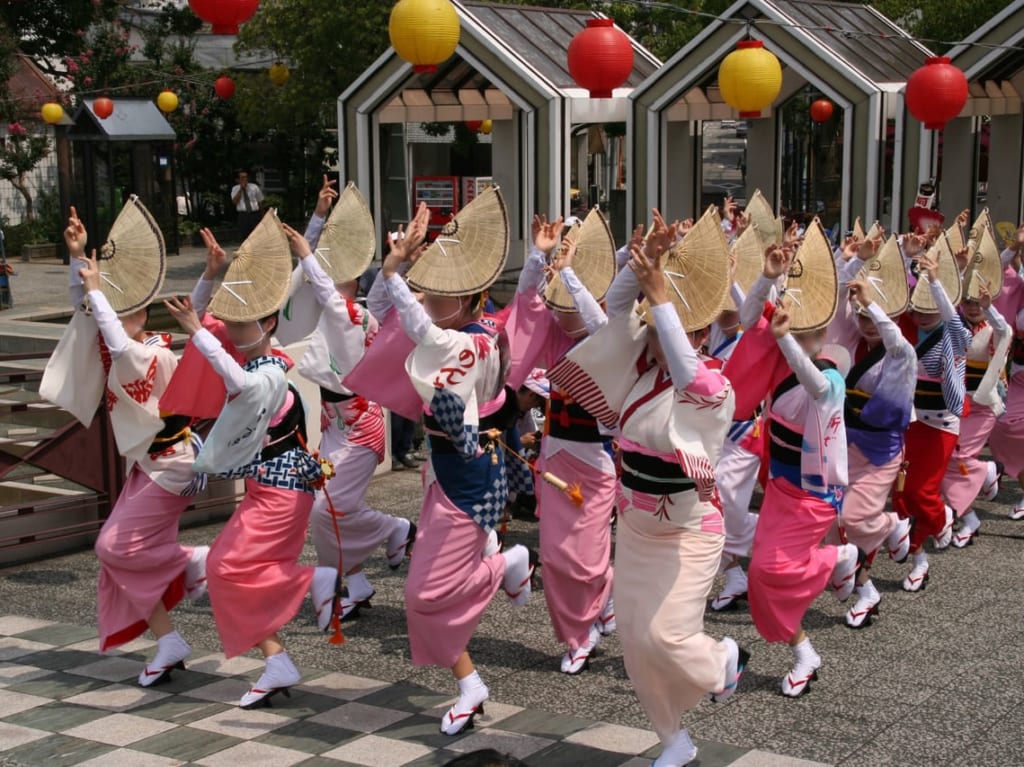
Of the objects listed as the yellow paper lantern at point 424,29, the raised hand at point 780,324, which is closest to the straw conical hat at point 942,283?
the raised hand at point 780,324

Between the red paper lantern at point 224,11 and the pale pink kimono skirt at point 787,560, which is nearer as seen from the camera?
the pale pink kimono skirt at point 787,560

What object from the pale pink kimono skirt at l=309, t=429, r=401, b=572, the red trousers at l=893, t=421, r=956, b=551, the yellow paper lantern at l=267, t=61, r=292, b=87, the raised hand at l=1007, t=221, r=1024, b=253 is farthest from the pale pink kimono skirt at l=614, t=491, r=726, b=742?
the yellow paper lantern at l=267, t=61, r=292, b=87

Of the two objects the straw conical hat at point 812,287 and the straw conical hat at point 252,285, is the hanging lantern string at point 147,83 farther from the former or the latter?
the straw conical hat at point 812,287

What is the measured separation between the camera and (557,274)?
5.39 m

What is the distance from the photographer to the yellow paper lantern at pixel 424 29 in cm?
998

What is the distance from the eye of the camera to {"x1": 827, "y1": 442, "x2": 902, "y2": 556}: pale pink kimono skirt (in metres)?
6.02

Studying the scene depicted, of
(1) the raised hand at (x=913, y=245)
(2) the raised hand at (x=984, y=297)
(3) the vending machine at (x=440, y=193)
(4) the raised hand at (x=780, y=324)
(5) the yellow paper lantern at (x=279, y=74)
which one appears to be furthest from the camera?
(5) the yellow paper lantern at (x=279, y=74)

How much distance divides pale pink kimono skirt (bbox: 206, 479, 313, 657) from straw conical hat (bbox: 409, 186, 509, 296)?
1.00 metres

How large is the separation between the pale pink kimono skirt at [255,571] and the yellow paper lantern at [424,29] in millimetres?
5695

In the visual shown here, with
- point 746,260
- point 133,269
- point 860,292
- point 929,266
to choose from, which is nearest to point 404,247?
point 133,269

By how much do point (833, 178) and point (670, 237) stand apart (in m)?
16.8

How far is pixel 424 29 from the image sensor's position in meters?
9.99

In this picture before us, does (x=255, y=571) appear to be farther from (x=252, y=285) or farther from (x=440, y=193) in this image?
(x=440, y=193)

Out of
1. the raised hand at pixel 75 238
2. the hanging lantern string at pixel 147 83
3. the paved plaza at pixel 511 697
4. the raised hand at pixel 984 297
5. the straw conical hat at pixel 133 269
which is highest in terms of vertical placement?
the hanging lantern string at pixel 147 83
